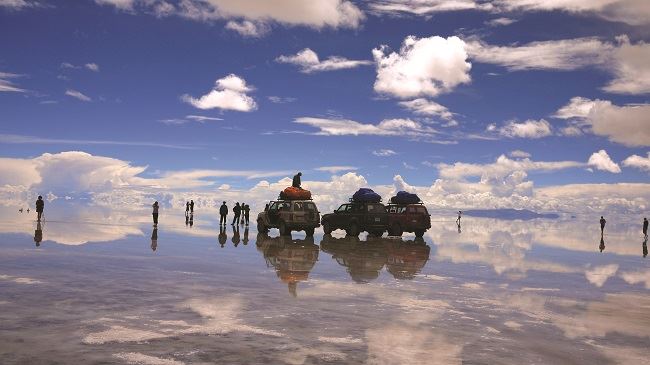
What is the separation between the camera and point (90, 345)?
272 inches

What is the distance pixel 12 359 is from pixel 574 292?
12447 millimetres

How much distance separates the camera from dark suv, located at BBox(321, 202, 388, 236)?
32.3 metres

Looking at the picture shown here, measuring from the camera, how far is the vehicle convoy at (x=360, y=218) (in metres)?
32.3

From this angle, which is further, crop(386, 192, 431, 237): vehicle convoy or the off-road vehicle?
crop(386, 192, 431, 237): vehicle convoy

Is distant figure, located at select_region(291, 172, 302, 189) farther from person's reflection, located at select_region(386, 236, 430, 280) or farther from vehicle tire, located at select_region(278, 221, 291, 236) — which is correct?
person's reflection, located at select_region(386, 236, 430, 280)

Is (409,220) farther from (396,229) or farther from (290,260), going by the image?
(290,260)

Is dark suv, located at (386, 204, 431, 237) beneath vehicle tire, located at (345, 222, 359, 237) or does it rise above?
above

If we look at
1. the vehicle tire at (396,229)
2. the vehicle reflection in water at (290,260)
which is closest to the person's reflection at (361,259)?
the vehicle reflection in water at (290,260)

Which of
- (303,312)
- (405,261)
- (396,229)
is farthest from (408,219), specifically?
(303,312)

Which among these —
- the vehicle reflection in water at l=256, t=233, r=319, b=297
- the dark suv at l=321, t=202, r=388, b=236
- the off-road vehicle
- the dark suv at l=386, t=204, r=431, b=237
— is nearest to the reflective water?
the vehicle reflection in water at l=256, t=233, r=319, b=297

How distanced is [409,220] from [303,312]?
2382cm

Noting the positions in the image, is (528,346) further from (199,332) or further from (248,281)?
(248,281)

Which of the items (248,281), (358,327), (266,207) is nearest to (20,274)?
(248,281)

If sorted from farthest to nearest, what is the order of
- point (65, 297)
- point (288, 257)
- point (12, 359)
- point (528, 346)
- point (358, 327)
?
point (288, 257), point (65, 297), point (358, 327), point (528, 346), point (12, 359)
